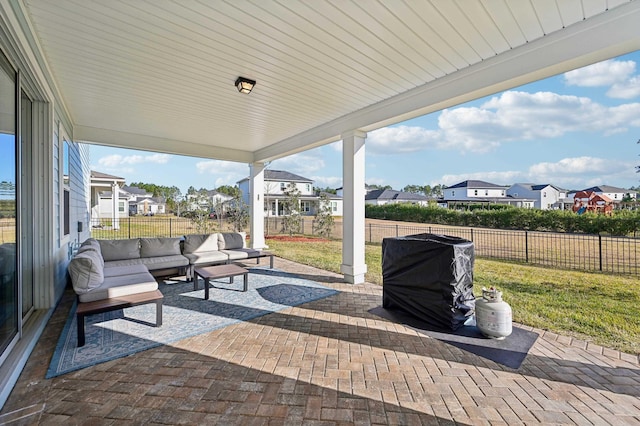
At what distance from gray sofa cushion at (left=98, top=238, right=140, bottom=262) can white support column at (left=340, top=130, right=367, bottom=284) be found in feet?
13.6

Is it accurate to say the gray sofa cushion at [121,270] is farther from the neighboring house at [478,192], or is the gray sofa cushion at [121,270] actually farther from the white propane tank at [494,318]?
the neighboring house at [478,192]

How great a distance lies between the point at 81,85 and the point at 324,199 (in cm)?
959

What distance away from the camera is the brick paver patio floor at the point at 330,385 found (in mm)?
1912

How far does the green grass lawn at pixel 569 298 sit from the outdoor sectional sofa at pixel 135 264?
2377 millimetres

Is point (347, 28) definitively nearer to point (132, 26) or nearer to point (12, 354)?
point (132, 26)

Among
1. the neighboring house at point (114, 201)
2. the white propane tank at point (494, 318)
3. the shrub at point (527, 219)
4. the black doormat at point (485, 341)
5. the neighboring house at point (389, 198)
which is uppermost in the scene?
the neighboring house at point (389, 198)

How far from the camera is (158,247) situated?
5730 mm

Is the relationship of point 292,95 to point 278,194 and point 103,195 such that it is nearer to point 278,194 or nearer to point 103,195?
point 278,194

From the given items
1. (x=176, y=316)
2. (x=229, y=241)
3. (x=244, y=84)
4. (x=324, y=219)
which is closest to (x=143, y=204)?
(x=324, y=219)

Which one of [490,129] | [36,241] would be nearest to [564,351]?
Result: [36,241]

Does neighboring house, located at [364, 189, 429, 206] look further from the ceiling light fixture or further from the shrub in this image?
the ceiling light fixture

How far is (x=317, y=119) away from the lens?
561 cm

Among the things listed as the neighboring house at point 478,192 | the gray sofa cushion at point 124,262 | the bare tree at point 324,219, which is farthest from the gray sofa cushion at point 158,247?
the neighboring house at point 478,192

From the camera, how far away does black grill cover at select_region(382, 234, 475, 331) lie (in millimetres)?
3309
